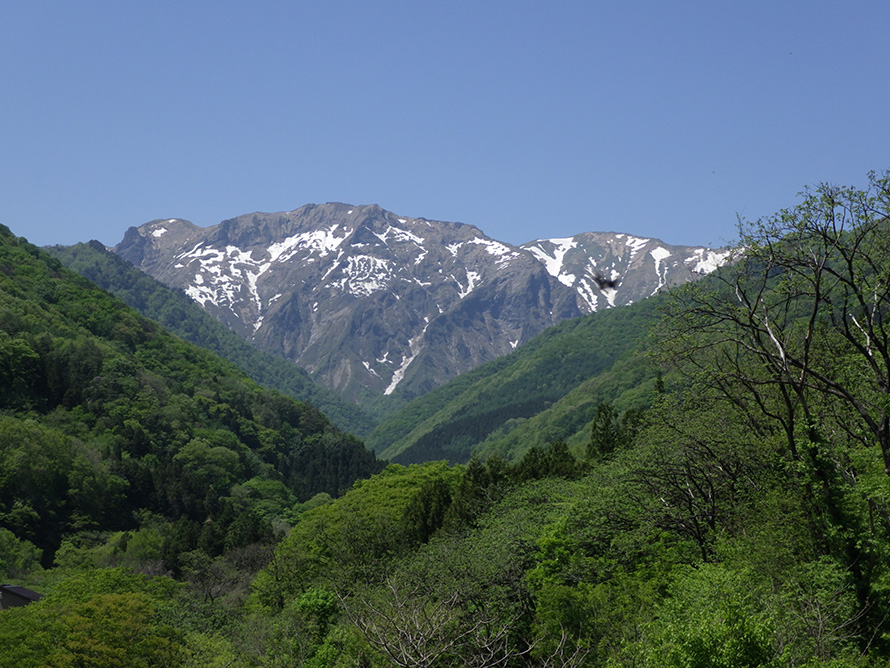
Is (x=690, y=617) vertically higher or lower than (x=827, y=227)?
lower

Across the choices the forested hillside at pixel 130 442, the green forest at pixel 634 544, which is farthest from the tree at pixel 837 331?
the forested hillside at pixel 130 442

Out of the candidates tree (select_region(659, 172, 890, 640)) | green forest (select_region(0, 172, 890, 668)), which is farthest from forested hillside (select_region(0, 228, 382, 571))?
tree (select_region(659, 172, 890, 640))

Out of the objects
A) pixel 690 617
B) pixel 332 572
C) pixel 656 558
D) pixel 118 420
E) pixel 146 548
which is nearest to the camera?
pixel 690 617

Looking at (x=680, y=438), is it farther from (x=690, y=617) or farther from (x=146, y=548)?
(x=146, y=548)

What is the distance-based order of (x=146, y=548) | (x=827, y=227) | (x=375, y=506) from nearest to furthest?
(x=827, y=227) < (x=375, y=506) < (x=146, y=548)

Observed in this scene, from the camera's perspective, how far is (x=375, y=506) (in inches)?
2867

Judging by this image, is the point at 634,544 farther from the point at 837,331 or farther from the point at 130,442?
the point at 130,442

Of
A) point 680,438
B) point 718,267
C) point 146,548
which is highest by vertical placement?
point 718,267

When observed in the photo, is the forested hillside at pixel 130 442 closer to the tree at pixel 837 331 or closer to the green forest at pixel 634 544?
the green forest at pixel 634 544

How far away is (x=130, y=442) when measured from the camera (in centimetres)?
13025

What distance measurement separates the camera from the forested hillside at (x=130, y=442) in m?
95.8

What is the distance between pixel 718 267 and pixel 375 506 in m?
52.4

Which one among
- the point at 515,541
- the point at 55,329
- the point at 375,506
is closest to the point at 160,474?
the point at 55,329

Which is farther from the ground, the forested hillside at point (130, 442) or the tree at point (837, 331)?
the tree at point (837, 331)
